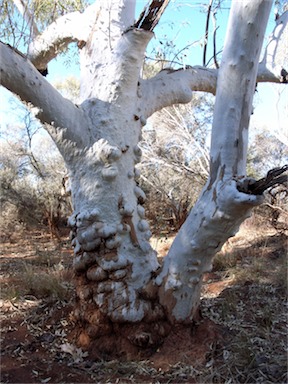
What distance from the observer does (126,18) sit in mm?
3299

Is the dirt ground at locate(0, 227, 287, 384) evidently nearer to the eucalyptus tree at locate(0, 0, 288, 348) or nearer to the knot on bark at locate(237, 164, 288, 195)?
the eucalyptus tree at locate(0, 0, 288, 348)

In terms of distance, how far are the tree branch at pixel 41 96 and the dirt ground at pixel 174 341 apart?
4.79 ft

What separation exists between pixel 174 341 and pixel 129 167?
1.33 metres

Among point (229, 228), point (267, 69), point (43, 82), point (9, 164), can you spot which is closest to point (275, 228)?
point (267, 69)

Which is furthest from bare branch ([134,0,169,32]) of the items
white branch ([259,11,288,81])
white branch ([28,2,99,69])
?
white branch ([259,11,288,81])

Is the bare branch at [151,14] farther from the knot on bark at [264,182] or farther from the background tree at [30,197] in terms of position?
the background tree at [30,197]

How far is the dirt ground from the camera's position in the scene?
2262 millimetres

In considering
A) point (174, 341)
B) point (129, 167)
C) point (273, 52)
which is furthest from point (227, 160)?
point (273, 52)

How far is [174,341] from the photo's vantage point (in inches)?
102

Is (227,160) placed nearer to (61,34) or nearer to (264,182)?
(264,182)

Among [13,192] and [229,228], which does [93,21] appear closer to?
[229,228]

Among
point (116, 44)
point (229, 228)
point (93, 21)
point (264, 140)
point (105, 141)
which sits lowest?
point (229, 228)

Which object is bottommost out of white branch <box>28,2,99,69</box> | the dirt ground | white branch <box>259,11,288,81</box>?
the dirt ground

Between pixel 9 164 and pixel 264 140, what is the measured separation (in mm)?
8241
